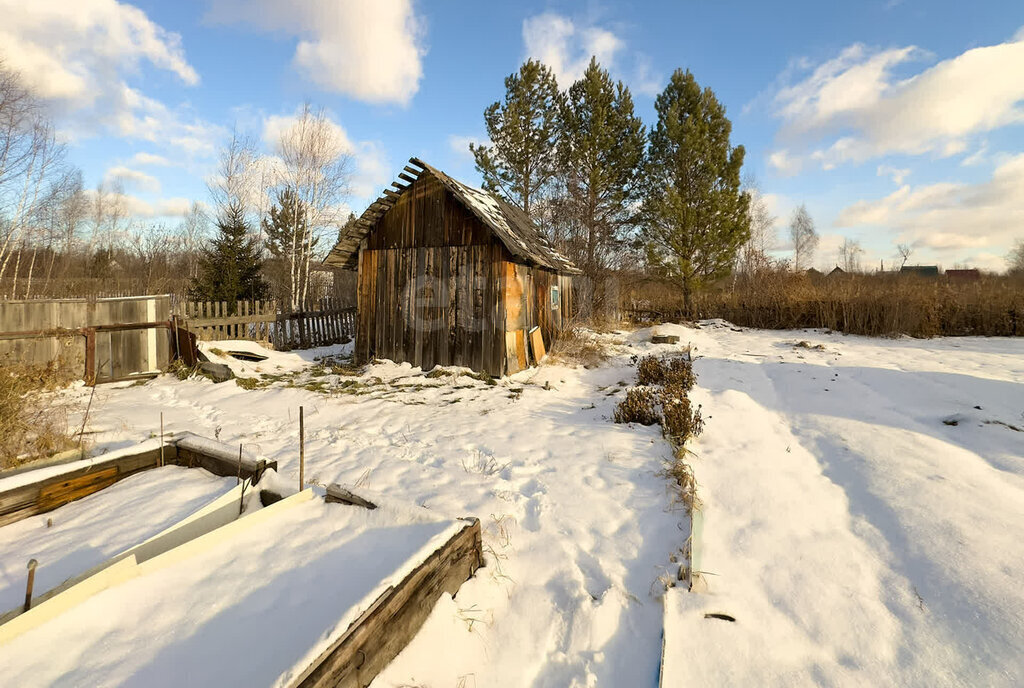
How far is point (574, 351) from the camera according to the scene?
12.1 metres

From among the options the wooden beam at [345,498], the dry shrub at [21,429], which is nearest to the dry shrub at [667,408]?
the wooden beam at [345,498]

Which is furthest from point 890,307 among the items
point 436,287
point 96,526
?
point 96,526

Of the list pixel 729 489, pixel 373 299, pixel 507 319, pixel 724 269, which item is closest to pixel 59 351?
pixel 373 299

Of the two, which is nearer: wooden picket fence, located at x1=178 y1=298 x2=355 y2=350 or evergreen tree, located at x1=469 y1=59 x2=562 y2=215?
wooden picket fence, located at x1=178 y1=298 x2=355 y2=350

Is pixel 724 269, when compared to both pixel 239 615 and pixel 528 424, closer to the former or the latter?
pixel 528 424

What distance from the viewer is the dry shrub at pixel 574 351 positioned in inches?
458

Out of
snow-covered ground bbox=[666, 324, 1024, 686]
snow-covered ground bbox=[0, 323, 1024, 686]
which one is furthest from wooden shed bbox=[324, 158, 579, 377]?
snow-covered ground bbox=[666, 324, 1024, 686]

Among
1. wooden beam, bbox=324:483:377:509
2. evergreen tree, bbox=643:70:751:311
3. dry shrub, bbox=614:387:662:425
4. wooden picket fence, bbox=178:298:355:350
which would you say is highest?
evergreen tree, bbox=643:70:751:311

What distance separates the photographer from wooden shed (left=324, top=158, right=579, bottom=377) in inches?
388

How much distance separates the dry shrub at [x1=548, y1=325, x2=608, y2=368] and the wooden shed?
79 centimetres

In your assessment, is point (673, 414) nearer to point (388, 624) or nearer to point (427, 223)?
point (388, 624)

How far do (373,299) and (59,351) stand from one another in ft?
20.0

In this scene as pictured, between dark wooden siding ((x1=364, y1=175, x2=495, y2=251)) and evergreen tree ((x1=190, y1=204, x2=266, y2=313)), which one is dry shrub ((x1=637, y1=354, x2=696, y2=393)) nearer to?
dark wooden siding ((x1=364, y1=175, x2=495, y2=251))

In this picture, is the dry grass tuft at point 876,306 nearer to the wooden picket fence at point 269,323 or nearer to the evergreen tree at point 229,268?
the wooden picket fence at point 269,323
